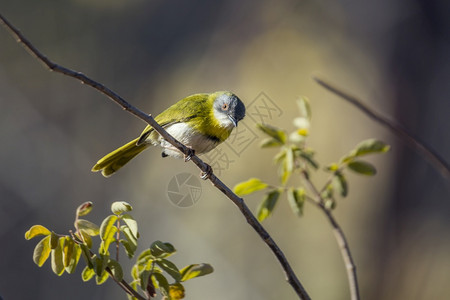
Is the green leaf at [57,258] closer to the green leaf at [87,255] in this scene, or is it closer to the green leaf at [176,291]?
the green leaf at [87,255]

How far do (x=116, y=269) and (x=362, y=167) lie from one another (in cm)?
97

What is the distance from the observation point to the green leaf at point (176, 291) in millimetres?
1384

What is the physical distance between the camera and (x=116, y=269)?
1.28 meters

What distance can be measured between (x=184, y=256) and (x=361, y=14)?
3.26m

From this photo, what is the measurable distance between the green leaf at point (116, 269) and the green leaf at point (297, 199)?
2.22 feet

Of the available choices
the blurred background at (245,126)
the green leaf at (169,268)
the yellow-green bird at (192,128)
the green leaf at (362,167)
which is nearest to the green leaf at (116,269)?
the green leaf at (169,268)

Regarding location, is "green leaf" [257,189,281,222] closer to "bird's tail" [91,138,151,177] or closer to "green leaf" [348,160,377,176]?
"green leaf" [348,160,377,176]

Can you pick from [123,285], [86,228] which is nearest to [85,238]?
[86,228]

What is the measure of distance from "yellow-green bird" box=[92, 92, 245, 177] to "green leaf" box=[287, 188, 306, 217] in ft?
2.79

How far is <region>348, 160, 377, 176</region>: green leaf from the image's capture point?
1896mm

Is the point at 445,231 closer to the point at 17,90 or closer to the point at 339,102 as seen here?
the point at 339,102

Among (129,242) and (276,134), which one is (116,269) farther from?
(276,134)

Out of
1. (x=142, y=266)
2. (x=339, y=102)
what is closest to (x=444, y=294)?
(x=339, y=102)

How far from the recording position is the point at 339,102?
5680 millimetres
